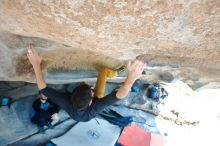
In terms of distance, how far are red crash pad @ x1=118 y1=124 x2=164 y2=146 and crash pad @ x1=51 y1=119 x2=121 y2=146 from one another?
0.44 ft

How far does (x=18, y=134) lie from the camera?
4.75 m

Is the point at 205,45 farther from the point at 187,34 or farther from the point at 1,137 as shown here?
the point at 1,137

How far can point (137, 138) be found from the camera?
221 inches

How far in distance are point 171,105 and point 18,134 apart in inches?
135

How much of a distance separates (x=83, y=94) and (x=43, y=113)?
2032 mm

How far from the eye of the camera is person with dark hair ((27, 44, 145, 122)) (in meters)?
2.83

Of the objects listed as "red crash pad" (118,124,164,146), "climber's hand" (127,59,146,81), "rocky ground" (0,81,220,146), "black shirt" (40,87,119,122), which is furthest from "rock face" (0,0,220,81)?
"red crash pad" (118,124,164,146)

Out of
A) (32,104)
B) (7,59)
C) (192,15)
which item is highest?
(192,15)

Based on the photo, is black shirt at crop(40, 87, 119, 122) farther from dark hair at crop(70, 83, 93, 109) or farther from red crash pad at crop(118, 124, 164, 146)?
red crash pad at crop(118, 124, 164, 146)

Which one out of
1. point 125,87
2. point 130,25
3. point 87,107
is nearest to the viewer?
point 130,25

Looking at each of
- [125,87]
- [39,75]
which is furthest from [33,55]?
[125,87]

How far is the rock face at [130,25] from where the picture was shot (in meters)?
1.72

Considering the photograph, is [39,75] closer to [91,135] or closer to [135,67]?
[135,67]

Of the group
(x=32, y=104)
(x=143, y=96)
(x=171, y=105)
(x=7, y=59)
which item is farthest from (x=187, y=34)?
(x=171, y=105)
